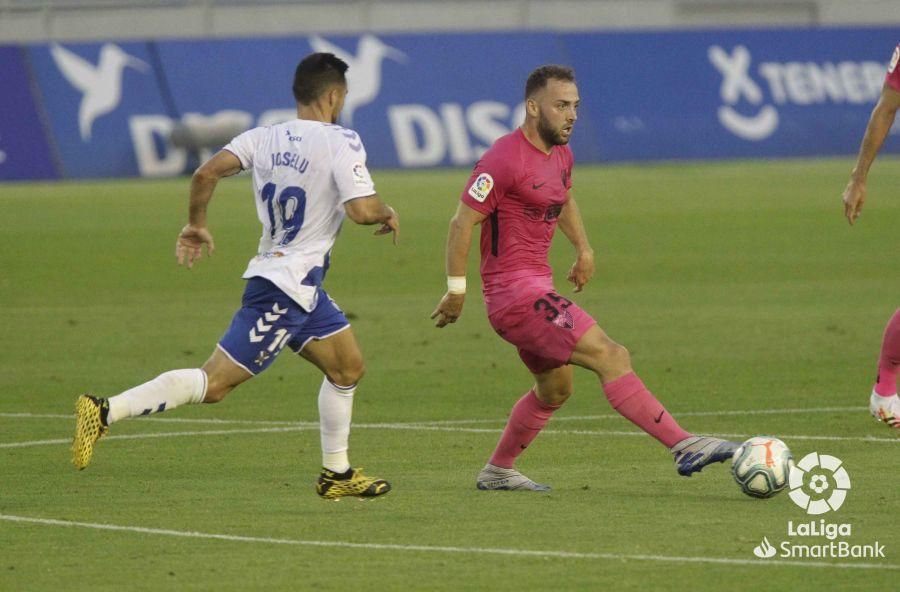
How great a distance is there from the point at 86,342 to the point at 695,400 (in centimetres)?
597

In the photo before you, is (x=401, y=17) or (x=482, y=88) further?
(x=401, y=17)

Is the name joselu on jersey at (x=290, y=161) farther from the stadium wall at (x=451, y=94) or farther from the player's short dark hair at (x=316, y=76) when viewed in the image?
the stadium wall at (x=451, y=94)

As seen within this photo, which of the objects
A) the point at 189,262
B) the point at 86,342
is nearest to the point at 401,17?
the point at 86,342

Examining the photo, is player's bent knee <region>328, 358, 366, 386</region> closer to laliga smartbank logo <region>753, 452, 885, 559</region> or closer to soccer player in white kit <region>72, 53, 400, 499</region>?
soccer player in white kit <region>72, 53, 400, 499</region>

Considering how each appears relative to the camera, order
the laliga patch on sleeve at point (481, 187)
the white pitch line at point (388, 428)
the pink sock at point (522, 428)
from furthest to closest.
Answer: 1. the white pitch line at point (388, 428)
2. the pink sock at point (522, 428)
3. the laliga patch on sleeve at point (481, 187)

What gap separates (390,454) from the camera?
34.1ft

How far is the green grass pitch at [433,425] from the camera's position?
24.5ft

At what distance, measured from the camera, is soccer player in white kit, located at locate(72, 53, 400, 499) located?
28.7ft

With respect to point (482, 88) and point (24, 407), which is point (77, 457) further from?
point (482, 88)

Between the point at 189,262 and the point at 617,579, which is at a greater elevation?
the point at 189,262

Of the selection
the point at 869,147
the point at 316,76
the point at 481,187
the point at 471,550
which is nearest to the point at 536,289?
the point at 481,187

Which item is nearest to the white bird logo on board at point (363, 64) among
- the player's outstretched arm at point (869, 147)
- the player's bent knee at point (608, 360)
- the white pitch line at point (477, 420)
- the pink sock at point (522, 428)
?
the white pitch line at point (477, 420)

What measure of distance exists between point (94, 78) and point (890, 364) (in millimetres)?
26452

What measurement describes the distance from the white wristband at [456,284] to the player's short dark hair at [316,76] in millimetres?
1067
